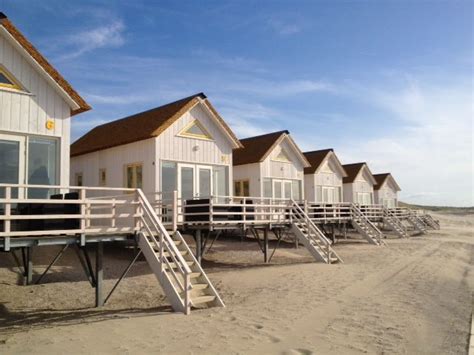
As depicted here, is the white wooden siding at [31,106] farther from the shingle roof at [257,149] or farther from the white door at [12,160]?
the shingle roof at [257,149]

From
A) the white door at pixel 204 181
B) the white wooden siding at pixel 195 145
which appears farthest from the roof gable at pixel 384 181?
the white door at pixel 204 181

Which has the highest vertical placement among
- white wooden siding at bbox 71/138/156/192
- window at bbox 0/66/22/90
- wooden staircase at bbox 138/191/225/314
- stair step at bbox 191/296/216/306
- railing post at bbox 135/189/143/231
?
window at bbox 0/66/22/90

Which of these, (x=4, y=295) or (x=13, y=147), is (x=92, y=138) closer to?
(x=13, y=147)

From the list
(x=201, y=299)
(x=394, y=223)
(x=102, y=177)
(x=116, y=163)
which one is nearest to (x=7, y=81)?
(x=116, y=163)

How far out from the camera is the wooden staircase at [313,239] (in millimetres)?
17062

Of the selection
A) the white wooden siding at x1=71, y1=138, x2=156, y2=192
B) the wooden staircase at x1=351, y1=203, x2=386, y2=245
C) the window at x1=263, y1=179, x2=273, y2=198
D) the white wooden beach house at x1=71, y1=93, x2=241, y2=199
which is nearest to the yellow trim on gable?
the white wooden beach house at x1=71, y1=93, x2=241, y2=199

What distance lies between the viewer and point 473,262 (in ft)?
63.2

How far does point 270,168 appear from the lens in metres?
25.0

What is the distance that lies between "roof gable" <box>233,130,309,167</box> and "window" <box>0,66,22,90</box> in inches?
547

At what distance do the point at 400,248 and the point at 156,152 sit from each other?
13326 millimetres

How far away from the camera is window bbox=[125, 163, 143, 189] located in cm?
1793

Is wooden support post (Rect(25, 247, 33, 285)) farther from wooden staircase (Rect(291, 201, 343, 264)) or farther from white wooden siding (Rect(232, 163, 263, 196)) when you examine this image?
white wooden siding (Rect(232, 163, 263, 196))

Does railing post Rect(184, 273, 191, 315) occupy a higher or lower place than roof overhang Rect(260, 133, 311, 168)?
lower

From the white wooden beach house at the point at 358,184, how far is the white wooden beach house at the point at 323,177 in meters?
4.07
